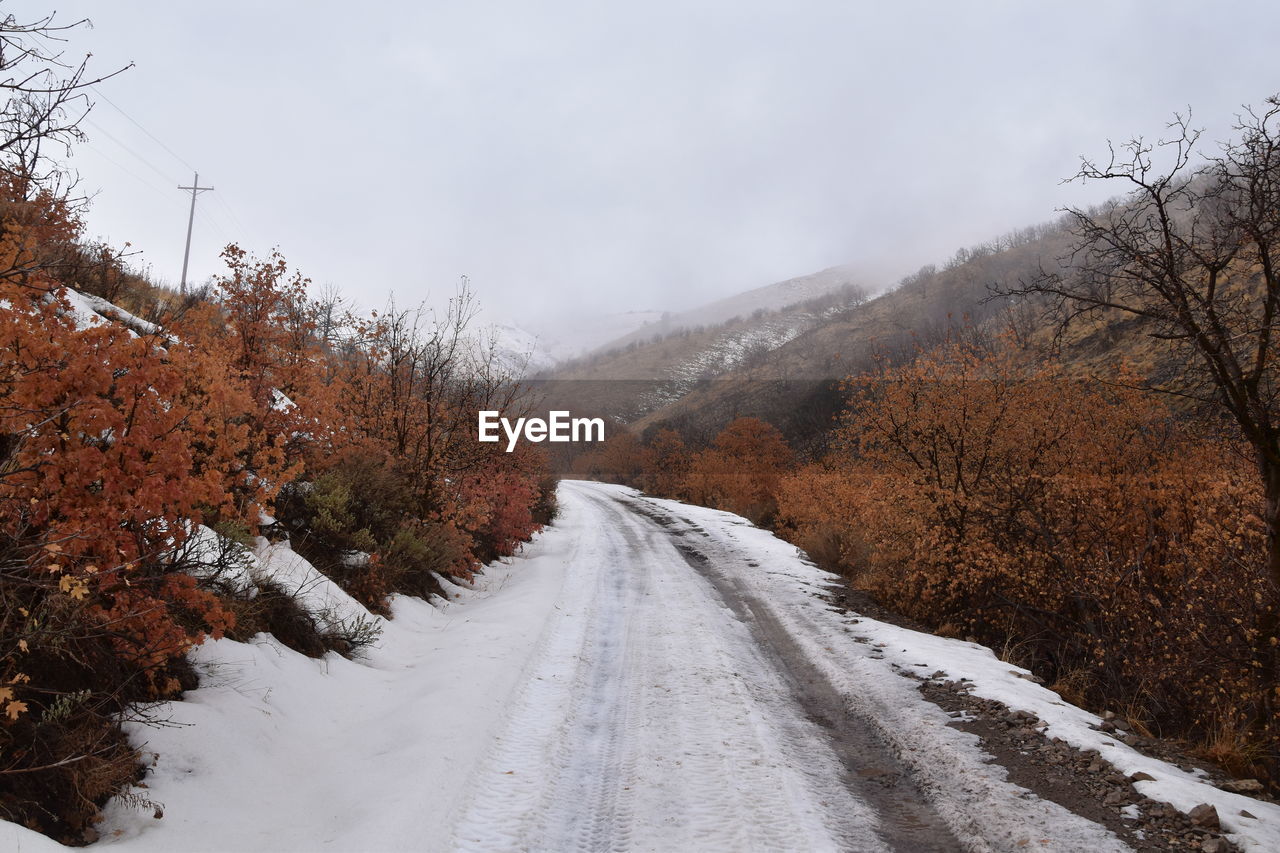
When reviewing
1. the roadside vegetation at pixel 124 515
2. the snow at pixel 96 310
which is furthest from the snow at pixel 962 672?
the snow at pixel 96 310

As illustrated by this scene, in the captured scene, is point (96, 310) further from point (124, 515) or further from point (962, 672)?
point (962, 672)

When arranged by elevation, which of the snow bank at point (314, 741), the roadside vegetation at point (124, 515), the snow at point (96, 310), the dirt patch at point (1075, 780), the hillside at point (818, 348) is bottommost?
the dirt patch at point (1075, 780)

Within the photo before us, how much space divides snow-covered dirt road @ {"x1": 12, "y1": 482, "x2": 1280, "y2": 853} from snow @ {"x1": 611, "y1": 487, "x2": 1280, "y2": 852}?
0.11 ft

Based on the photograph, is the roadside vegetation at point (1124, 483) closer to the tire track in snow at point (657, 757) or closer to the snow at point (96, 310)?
the tire track in snow at point (657, 757)

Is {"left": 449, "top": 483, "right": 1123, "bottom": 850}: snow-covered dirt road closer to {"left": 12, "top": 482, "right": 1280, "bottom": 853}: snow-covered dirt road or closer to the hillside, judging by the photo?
{"left": 12, "top": 482, "right": 1280, "bottom": 853}: snow-covered dirt road

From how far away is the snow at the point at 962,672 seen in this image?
4.05 m

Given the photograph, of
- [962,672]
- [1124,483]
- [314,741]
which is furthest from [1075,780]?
[1124,483]

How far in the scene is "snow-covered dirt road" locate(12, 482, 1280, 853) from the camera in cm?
364

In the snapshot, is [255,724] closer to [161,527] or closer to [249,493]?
[161,527]

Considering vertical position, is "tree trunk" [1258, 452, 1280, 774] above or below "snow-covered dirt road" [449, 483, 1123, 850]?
above

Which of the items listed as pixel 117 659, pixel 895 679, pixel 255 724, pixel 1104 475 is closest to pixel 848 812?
pixel 895 679

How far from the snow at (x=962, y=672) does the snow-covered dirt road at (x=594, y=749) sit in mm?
33

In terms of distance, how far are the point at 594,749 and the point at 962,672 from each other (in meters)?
4.13

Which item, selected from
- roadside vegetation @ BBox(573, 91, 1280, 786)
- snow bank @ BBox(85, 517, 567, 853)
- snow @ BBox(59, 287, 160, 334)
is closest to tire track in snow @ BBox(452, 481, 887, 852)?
snow bank @ BBox(85, 517, 567, 853)
